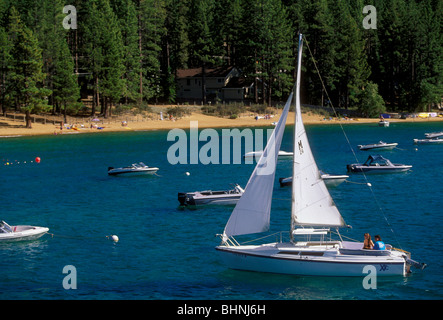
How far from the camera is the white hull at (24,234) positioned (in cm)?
4163

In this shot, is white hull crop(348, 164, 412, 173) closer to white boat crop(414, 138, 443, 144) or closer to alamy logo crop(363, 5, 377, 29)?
white boat crop(414, 138, 443, 144)

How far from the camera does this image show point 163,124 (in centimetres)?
13238

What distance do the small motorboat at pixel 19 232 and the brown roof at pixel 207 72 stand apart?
11824cm

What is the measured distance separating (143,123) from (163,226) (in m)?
88.6

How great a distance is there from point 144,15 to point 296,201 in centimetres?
12101

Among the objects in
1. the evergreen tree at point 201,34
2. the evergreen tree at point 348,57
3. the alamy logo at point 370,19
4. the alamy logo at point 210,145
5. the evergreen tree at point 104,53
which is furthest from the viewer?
the alamy logo at point 370,19

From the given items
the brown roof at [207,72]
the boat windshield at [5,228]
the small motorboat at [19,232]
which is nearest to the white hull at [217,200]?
the small motorboat at [19,232]

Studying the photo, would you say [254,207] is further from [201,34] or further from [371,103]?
[201,34]

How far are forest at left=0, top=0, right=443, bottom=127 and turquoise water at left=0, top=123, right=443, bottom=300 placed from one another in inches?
1703

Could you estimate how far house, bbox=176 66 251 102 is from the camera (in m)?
156

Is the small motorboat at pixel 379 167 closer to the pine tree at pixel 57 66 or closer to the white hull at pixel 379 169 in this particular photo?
the white hull at pixel 379 169

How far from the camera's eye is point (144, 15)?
147 metres

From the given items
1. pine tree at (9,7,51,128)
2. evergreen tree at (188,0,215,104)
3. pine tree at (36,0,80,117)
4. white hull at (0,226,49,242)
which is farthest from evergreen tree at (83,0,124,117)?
white hull at (0,226,49,242)

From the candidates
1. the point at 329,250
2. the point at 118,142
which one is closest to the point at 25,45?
the point at 118,142
